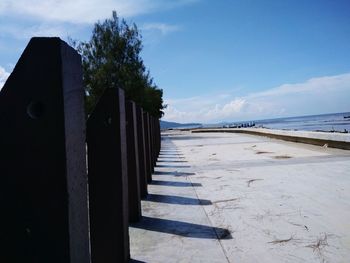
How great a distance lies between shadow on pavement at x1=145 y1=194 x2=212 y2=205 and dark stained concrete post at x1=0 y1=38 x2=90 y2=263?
4025 mm

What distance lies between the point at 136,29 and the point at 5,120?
36350 mm

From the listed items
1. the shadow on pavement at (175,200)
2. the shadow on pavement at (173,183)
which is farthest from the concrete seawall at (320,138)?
the shadow on pavement at (175,200)

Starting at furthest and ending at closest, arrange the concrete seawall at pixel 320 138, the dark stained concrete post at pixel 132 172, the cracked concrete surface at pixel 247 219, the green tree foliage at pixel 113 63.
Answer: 1. the green tree foliage at pixel 113 63
2. the concrete seawall at pixel 320 138
3. the dark stained concrete post at pixel 132 172
4. the cracked concrete surface at pixel 247 219

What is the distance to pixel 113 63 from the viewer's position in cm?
3494

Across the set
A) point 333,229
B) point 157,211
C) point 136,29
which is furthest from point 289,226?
point 136,29

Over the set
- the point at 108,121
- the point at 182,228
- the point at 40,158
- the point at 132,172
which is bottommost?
the point at 182,228

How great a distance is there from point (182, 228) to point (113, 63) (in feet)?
105

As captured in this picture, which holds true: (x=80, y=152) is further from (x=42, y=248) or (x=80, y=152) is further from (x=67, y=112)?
(x=42, y=248)

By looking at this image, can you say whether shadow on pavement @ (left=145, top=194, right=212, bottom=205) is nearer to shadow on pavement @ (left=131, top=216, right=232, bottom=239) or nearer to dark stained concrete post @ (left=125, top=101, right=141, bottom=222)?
shadow on pavement @ (left=131, top=216, right=232, bottom=239)

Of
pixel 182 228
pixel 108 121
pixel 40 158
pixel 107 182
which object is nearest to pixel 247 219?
pixel 182 228

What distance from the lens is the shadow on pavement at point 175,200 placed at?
5598mm

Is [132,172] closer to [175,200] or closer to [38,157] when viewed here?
[175,200]

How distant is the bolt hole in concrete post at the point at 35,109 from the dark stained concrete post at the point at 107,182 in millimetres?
1541

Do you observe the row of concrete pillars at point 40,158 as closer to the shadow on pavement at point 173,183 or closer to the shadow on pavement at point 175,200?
the shadow on pavement at point 175,200
